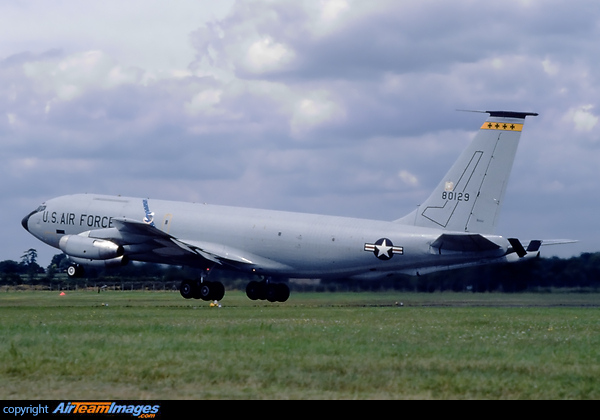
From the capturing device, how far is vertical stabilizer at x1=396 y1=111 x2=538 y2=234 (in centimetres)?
4062

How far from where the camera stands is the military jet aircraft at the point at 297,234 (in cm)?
4066

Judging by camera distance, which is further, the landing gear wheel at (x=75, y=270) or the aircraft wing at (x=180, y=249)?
the landing gear wheel at (x=75, y=270)

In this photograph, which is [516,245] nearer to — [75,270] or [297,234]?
[297,234]

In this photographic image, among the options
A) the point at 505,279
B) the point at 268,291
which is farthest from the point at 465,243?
the point at 268,291

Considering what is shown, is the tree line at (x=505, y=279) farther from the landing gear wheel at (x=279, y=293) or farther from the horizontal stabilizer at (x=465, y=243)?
the horizontal stabilizer at (x=465, y=243)

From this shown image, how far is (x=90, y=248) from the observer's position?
148 ft

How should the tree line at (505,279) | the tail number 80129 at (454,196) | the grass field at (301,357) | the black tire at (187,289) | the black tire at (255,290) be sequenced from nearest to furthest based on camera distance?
the grass field at (301,357) → the tail number 80129 at (454,196) → the tree line at (505,279) → the black tire at (187,289) → the black tire at (255,290)

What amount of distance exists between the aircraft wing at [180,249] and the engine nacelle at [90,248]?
93 cm

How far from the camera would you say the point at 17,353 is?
60.2 ft

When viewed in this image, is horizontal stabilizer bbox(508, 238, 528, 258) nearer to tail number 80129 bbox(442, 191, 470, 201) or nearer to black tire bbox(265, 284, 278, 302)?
tail number 80129 bbox(442, 191, 470, 201)
